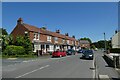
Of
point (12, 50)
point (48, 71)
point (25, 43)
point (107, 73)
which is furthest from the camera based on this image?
point (25, 43)

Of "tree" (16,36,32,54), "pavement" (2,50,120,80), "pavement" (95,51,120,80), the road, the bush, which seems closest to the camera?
"pavement" (95,51,120,80)

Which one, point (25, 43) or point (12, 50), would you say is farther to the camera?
point (25, 43)

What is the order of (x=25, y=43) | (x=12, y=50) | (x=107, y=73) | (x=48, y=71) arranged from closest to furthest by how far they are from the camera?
(x=107, y=73)
(x=48, y=71)
(x=12, y=50)
(x=25, y=43)

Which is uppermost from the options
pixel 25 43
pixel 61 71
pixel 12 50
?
pixel 25 43

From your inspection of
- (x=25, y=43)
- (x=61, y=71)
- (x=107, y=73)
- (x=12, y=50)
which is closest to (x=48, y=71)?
(x=61, y=71)

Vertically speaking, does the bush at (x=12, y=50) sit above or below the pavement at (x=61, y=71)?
above

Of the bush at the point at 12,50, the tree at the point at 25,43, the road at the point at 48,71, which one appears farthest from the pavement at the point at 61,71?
the tree at the point at 25,43

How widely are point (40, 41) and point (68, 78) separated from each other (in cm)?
4547

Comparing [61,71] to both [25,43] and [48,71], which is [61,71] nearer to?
[48,71]

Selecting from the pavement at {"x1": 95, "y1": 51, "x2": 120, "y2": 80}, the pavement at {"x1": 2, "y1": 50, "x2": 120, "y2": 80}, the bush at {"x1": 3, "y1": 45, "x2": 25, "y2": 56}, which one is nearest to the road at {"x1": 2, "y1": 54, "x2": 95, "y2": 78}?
the pavement at {"x1": 2, "y1": 50, "x2": 120, "y2": 80}

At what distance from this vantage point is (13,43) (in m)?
54.3

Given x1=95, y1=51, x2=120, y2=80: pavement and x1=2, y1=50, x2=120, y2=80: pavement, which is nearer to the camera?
x1=95, y1=51, x2=120, y2=80: pavement

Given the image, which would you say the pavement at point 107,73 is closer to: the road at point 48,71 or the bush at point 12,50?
the road at point 48,71

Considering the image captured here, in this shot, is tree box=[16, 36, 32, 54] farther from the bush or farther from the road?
the road
